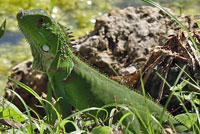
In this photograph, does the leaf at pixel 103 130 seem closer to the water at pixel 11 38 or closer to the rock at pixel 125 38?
the rock at pixel 125 38

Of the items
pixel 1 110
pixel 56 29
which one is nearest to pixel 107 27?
pixel 56 29

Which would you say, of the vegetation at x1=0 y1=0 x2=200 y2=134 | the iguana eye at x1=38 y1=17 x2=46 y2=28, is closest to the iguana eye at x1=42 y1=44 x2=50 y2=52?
the iguana eye at x1=38 y1=17 x2=46 y2=28

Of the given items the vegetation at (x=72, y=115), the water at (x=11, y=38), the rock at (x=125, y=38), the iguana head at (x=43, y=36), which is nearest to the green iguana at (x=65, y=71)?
the iguana head at (x=43, y=36)

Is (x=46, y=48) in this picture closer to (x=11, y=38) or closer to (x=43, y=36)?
(x=43, y=36)

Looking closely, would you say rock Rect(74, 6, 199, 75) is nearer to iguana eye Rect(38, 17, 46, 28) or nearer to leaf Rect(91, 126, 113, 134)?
iguana eye Rect(38, 17, 46, 28)

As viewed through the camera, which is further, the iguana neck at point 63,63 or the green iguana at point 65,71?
the iguana neck at point 63,63

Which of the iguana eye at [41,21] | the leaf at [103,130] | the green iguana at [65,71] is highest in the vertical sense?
→ the iguana eye at [41,21]

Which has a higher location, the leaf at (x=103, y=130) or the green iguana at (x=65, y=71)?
the green iguana at (x=65, y=71)

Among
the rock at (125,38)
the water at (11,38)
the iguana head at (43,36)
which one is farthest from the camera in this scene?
the water at (11,38)

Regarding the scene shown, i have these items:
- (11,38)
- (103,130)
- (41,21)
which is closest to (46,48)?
(41,21)
